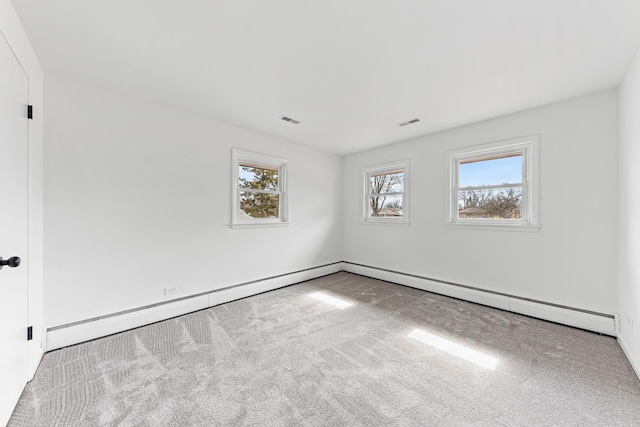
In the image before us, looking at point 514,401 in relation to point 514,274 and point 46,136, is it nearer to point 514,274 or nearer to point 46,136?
point 514,274

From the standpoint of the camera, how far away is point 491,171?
3.47 m

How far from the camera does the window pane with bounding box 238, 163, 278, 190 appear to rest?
12.5 ft

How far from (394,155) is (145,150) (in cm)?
366

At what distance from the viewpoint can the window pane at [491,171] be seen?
326 cm

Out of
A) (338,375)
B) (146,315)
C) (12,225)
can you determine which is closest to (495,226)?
(338,375)

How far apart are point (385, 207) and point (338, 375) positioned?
3333 mm

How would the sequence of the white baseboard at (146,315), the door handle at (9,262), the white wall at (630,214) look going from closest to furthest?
the door handle at (9,262) < the white wall at (630,214) < the white baseboard at (146,315)

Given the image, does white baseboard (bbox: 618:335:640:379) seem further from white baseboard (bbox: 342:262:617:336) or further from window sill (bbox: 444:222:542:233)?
window sill (bbox: 444:222:542:233)

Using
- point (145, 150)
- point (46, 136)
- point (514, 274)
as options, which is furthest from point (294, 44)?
point (514, 274)

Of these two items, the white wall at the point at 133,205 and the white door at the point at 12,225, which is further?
the white wall at the point at 133,205

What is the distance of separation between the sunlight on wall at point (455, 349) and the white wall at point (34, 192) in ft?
10.5

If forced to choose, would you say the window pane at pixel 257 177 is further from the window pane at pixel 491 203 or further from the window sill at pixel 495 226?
the window pane at pixel 491 203

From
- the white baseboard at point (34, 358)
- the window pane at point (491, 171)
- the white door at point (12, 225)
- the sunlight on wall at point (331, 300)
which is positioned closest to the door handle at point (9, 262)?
the white door at point (12, 225)

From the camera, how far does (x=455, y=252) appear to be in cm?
371
